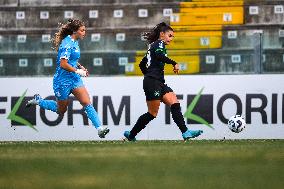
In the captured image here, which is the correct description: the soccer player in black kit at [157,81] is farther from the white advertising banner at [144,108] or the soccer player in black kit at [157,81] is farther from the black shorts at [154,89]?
the white advertising banner at [144,108]

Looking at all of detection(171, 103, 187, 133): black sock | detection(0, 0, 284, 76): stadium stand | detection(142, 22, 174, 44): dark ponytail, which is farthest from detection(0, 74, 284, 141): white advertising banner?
detection(171, 103, 187, 133): black sock

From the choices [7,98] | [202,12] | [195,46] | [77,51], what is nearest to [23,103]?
[7,98]

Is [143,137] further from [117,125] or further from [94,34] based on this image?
[94,34]

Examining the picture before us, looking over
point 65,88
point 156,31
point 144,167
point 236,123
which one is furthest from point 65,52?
point 144,167

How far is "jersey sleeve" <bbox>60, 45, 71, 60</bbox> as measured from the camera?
963cm

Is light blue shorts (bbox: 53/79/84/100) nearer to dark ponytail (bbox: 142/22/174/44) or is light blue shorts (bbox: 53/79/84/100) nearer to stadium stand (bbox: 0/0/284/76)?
dark ponytail (bbox: 142/22/174/44)

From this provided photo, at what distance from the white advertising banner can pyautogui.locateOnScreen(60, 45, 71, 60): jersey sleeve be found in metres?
2.33

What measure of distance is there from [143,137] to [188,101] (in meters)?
0.95

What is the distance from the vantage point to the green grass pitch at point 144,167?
5.40 meters

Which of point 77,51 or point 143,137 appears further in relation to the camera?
point 143,137

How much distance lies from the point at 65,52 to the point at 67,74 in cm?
35

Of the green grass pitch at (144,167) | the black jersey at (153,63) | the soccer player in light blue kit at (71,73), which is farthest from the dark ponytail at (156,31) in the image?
the green grass pitch at (144,167)

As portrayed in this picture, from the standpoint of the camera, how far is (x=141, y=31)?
50.7ft

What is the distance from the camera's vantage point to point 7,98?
39.4ft
